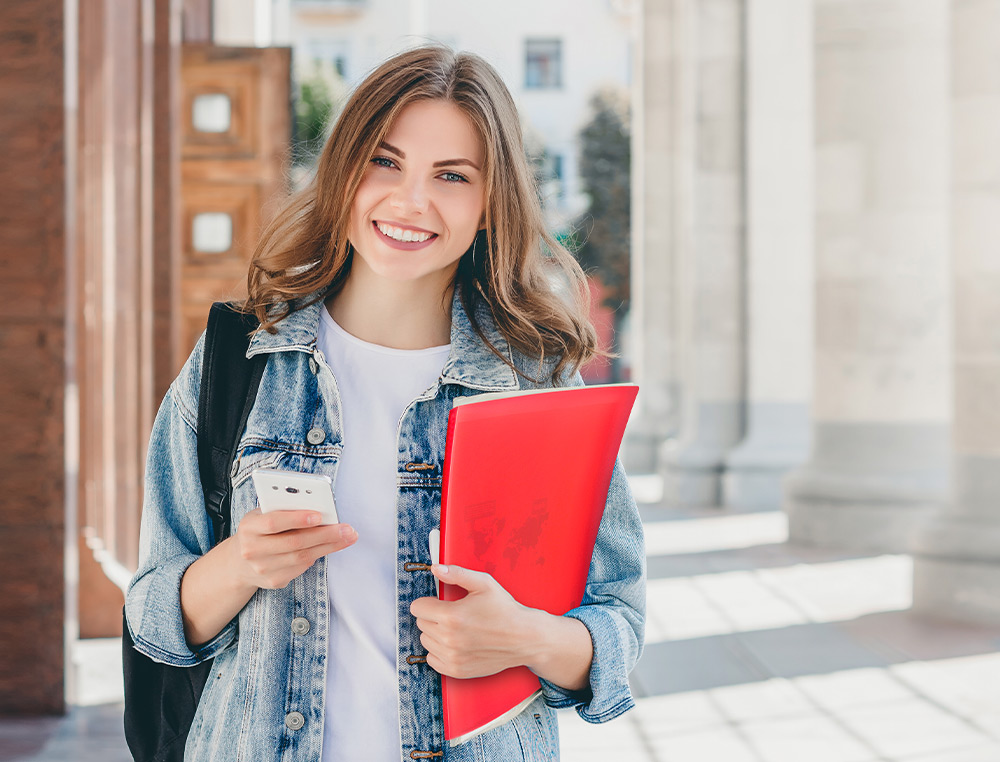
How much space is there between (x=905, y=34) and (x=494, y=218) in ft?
27.7

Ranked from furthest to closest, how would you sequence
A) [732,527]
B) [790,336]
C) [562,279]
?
[790,336]
[732,527]
[562,279]

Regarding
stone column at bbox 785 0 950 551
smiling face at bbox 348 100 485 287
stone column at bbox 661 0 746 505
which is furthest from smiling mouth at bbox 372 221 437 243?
stone column at bbox 661 0 746 505

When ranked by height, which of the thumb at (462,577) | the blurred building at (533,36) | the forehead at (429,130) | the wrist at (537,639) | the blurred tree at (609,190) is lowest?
the wrist at (537,639)

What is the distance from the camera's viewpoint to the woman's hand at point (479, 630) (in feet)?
4.73

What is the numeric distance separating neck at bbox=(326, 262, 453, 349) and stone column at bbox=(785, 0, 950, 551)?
7.88 m

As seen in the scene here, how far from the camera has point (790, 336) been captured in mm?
13109

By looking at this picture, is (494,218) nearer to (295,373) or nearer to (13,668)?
(295,373)

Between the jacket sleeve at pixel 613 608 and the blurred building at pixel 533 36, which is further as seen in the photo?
the blurred building at pixel 533 36

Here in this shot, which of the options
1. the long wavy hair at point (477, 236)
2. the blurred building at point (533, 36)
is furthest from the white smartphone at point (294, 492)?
the blurred building at point (533, 36)

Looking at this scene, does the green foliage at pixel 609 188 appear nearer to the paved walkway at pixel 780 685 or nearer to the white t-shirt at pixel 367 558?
the paved walkway at pixel 780 685

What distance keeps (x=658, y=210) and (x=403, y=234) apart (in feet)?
51.5

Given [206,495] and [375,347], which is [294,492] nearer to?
[206,495]

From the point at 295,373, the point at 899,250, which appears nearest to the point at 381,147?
the point at 295,373

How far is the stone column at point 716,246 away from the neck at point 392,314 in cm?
1161
